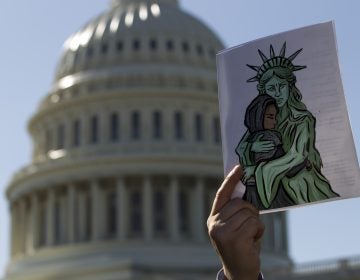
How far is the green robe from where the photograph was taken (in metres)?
4.40

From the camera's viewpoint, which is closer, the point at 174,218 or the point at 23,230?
the point at 174,218

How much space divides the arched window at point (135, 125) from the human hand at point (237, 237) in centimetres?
7114

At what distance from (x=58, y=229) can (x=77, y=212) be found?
2497 mm

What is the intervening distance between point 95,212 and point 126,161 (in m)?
4.52

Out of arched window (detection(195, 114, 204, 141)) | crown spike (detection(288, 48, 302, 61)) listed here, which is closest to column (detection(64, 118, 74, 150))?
arched window (detection(195, 114, 204, 141))

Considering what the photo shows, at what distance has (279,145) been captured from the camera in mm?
4578

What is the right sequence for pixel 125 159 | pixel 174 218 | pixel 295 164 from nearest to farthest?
1. pixel 295 164
2. pixel 174 218
3. pixel 125 159

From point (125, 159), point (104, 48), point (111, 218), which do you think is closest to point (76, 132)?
point (125, 159)

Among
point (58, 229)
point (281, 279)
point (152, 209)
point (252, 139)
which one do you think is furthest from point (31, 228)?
point (252, 139)

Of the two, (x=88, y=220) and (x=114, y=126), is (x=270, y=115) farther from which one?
(x=114, y=126)

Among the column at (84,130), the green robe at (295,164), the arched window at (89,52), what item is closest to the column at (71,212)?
the column at (84,130)

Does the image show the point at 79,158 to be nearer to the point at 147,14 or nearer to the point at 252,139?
the point at 147,14

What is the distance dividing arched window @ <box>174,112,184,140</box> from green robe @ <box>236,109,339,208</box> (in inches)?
2784

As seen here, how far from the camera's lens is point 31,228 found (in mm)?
75812
